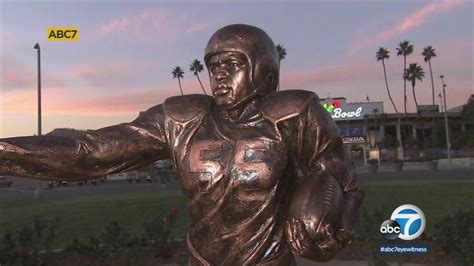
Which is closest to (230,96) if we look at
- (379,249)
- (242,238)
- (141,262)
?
(242,238)

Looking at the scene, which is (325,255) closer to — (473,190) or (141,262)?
(141,262)

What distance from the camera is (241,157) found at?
6.52 ft

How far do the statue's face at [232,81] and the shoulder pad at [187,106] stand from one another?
0.12 m

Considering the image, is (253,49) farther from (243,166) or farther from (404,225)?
(404,225)

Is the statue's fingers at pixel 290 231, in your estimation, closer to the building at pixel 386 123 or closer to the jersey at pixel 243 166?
the jersey at pixel 243 166

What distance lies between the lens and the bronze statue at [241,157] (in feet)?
6.47

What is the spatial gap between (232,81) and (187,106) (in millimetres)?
272

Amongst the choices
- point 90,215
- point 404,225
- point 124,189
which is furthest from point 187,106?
point 124,189

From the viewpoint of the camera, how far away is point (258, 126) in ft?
6.78

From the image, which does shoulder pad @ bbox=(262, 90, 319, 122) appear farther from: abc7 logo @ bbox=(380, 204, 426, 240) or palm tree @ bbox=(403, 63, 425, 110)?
palm tree @ bbox=(403, 63, 425, 110)

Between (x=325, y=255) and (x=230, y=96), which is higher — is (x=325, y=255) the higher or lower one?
the lower one

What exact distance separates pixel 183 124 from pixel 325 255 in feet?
2.78

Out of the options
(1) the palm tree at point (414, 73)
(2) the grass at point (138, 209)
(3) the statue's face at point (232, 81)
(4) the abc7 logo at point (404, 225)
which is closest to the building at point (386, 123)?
(1) the palm tree at point (414, 73)

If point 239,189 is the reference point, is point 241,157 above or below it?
above
